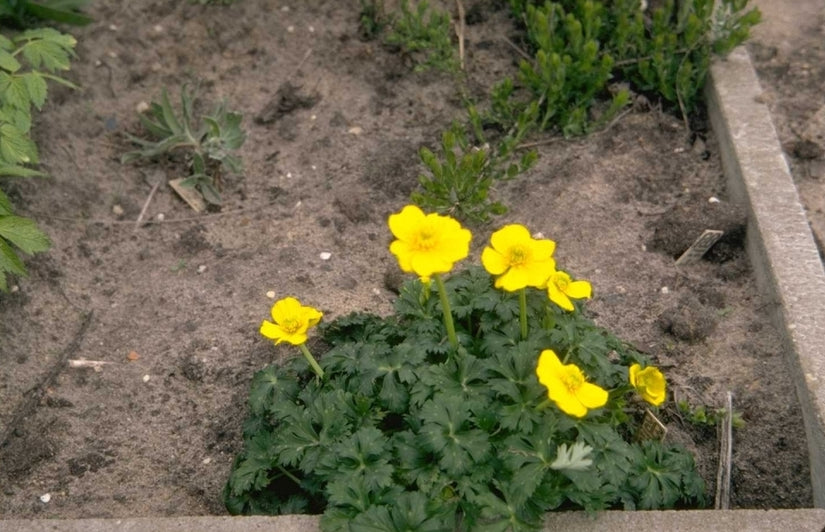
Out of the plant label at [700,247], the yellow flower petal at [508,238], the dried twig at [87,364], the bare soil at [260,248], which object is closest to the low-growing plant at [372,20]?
the bare soil at [260,248]

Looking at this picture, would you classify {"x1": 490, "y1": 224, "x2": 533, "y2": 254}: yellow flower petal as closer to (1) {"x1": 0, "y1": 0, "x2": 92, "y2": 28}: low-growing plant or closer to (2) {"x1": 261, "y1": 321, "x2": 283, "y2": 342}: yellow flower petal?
(2) {"x1": 261, "y1": 321, "x2": 283, "y2": 342}: yellow flower petal

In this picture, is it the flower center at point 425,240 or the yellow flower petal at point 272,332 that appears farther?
the yellow flower petal at point 272,332

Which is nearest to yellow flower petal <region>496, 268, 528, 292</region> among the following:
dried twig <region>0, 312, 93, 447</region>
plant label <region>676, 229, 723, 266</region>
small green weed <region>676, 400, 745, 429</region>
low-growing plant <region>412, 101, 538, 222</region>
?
small green weed <region>676, 400, 745, 429</region>

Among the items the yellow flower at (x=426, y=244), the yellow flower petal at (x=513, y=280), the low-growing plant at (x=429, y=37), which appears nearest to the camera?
the yellow flower at (x=426, y=244)

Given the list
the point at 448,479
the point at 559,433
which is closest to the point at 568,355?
the point at 559,433

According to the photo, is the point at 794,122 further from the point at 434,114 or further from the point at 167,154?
the point at 167,154

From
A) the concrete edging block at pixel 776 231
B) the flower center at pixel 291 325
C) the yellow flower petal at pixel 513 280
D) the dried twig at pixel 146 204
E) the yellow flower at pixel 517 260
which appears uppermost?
the yellow flower at pixel 517 260

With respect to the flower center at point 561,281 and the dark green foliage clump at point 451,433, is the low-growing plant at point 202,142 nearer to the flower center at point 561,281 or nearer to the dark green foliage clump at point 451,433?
the dark green foliage clump at point 451,433

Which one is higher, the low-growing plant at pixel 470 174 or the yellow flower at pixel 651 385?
the yellow flower at pixel 651 385
